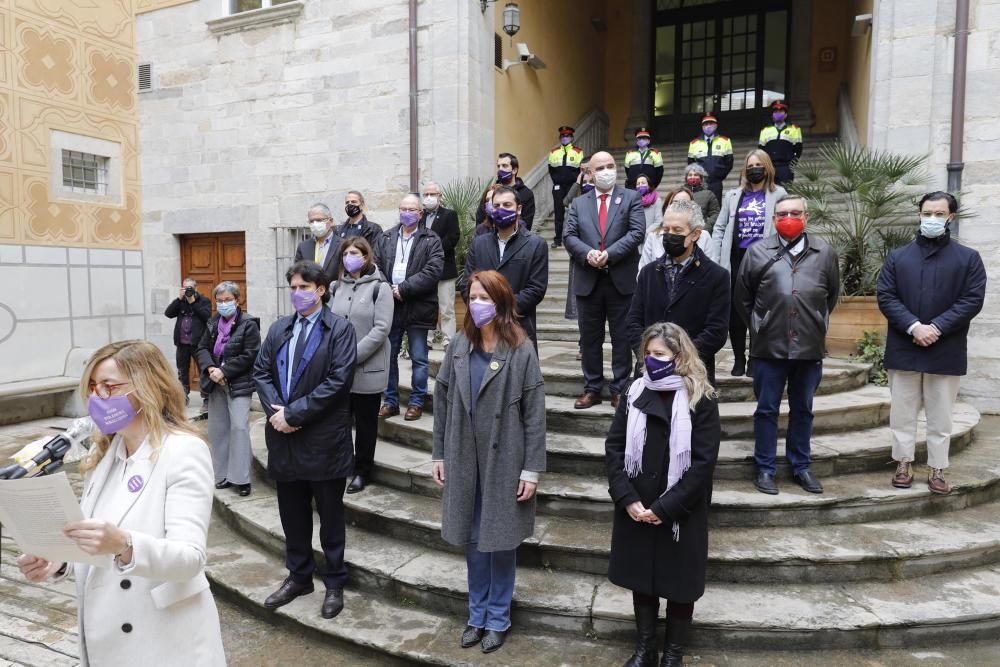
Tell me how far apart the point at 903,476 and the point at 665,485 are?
2.36 m

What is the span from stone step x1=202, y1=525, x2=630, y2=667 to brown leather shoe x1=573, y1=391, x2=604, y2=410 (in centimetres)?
185

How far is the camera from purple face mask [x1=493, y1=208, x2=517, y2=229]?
181 inches

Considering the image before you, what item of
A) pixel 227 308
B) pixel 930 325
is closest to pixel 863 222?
pixel 930 325

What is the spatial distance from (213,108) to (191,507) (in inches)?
412

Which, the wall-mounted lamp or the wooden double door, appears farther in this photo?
the wooden double door

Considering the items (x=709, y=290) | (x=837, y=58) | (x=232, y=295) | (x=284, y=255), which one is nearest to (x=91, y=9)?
(x=284, y=255)

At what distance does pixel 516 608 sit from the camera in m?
3.59

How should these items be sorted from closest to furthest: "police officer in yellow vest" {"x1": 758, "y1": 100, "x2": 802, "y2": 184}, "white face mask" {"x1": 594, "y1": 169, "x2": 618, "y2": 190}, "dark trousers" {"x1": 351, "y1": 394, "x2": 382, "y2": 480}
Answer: "dark trousers" {"x1": 351, "y1": 394, "x2": 382, "y2": 480} → "white face mask" {"x1": 594, "y1": 169, "x2": 618, "y2": 190} → "police officer in yellow vest" {"x1": 758, "y1": 100, "x2": 802, "y2": 184}

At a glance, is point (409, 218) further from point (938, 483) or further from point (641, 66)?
point (641, 66)

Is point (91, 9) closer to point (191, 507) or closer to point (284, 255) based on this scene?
point (284, 255)

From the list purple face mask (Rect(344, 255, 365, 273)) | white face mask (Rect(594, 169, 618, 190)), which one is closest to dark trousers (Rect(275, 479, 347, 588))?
purple face mask (Rect(344, 255, 365, 273))

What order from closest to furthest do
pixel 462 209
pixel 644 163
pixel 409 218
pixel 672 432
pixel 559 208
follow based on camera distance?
pixel 672 432 < pixel 409 218 < pixel 462 209 < pixel 644 163 < pixel 559 208

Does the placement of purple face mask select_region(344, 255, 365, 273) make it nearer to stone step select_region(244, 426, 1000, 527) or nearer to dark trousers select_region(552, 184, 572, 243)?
stone step select_region(244, 426, 1000, 527)

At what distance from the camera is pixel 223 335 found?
5586 millimetres
